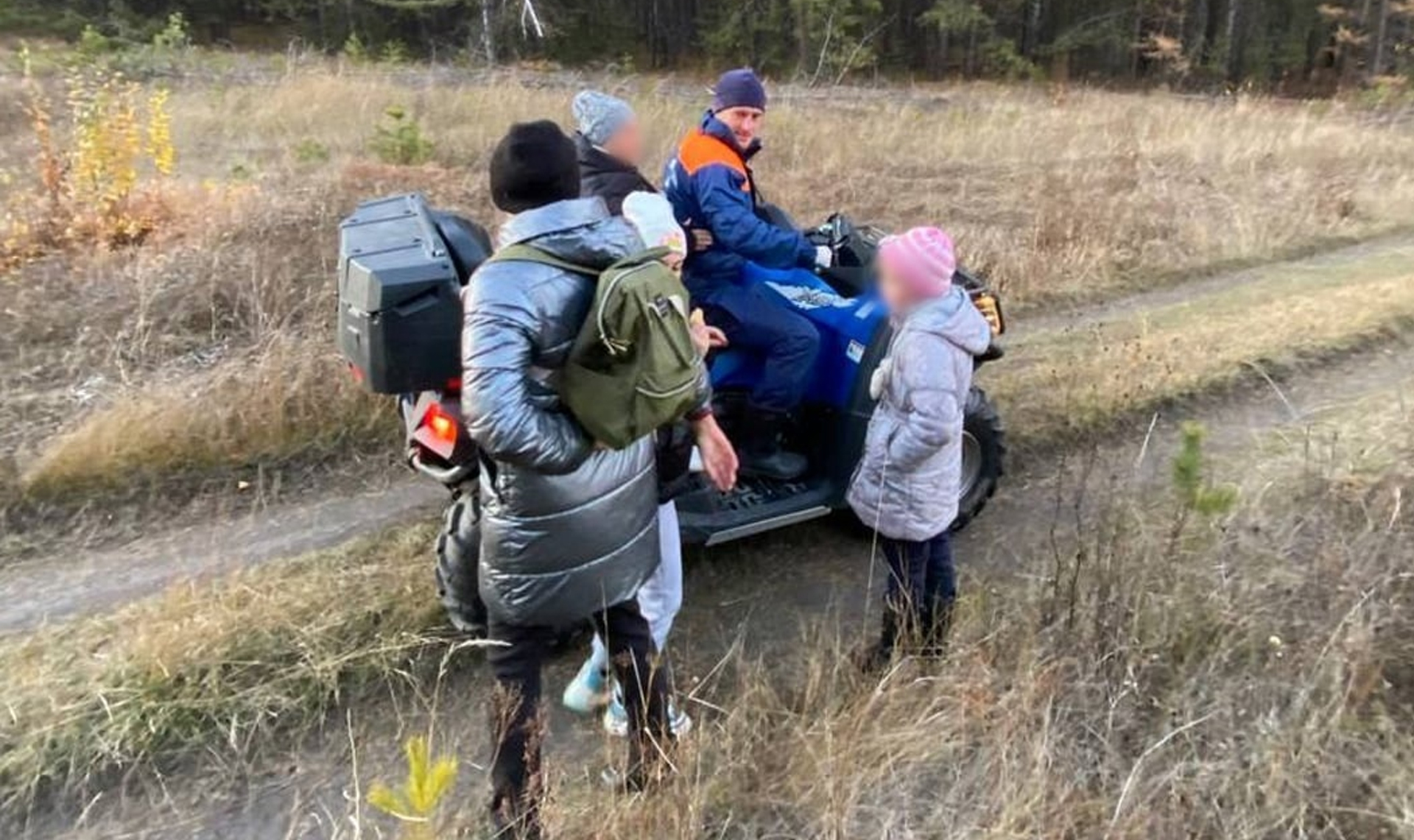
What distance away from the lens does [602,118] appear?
147 inches

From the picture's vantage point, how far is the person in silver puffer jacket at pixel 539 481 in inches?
108

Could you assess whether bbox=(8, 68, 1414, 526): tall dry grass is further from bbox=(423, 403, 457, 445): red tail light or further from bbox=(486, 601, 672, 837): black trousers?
bbox=(486, 601, 672, 837): black trousers

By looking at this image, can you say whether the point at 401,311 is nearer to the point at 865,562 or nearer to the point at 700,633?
the point at 700,633

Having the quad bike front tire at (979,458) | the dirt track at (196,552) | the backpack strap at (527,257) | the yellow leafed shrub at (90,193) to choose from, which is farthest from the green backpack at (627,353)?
the yellow leafed shrub at (90,193)

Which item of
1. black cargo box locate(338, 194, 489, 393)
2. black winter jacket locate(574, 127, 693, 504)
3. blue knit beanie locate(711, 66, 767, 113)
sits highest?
blue knit beanie locate(711, 66, 767, 113)

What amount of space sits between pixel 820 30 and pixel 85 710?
2782cm

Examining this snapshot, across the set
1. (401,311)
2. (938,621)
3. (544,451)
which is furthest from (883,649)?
(401,311)

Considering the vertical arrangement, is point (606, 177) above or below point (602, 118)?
below

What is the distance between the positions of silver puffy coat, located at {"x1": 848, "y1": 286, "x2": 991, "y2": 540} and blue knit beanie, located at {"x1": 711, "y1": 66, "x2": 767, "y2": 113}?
1.00m

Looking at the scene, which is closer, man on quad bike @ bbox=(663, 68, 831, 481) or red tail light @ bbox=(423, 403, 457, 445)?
red tail light @ bbox=(423, 403, 457, 445)

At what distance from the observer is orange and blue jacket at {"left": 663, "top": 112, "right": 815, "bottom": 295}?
4.29m

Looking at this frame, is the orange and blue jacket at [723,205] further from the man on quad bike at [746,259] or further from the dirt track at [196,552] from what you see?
the dirt track at [196,552]

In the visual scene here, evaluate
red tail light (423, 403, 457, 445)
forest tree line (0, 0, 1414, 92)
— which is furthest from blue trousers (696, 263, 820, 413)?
forest tree line (0, 0, 1414, 92)

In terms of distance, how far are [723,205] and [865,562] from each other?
63.1 inches
